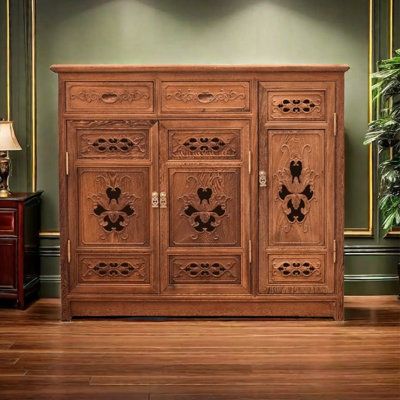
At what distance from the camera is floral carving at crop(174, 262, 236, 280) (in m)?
5.80

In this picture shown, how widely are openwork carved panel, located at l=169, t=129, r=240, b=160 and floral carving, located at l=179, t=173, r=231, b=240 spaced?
0.13 metres

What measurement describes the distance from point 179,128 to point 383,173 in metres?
1.49

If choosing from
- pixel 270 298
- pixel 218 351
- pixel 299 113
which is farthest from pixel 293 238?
pixel 218 351

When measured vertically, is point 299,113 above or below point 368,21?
below

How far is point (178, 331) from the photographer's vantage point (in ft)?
17.9

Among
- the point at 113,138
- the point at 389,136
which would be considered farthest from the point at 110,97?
the point at 389,136

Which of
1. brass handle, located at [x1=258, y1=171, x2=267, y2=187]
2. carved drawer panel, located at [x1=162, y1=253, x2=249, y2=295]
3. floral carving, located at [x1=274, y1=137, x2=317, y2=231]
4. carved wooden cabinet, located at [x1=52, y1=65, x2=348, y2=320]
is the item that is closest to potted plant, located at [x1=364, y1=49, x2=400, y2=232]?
carved wooden cabinet, located at [x1=52, y1=65, x2=348, y2=320]

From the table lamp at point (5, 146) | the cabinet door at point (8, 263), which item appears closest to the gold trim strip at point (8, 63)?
the table lamp at point (5, 146)

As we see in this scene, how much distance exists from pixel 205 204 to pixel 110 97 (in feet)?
2.81

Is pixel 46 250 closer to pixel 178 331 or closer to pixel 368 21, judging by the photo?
pixel 178 331

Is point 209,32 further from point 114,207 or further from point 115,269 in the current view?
point 115,269

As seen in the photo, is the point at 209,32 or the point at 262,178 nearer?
the point at 262,178

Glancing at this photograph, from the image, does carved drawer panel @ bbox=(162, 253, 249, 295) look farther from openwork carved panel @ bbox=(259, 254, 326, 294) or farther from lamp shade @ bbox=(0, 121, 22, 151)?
lamp shade @ bbox=(0, 121, 22, 151)

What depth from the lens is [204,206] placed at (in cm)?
577
